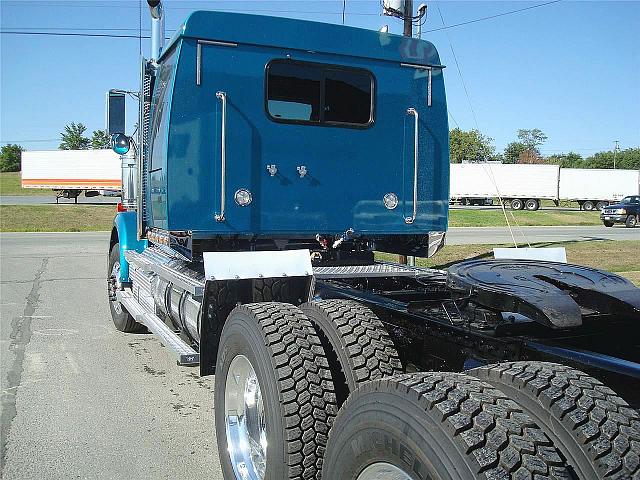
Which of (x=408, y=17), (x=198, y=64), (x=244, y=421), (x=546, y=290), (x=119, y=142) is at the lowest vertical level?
(x=244, y=421)

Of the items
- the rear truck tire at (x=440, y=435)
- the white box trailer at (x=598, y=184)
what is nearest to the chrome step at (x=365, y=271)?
the rear truck tire at (x=440, y=435)

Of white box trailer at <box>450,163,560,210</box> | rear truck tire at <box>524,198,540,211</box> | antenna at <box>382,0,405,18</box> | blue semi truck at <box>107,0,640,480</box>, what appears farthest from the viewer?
rear truck tire at <box>524,198,540,211</box>

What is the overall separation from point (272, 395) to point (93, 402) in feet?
9.90

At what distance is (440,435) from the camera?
5.94 feet

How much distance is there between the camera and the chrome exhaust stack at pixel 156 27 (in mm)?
6172

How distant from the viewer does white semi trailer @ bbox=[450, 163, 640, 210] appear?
56.2 meters

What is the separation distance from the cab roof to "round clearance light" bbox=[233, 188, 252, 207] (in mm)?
1116

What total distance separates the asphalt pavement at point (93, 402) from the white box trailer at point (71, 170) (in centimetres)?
4173

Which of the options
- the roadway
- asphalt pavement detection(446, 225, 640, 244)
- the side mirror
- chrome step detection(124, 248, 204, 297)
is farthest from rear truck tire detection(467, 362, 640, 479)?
the roadway

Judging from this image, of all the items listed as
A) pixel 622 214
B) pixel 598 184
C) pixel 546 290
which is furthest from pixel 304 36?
pixel 598 184

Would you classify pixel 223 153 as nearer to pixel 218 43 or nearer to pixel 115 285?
pixel 218 43

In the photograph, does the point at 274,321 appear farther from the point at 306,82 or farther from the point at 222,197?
the point at 306,82

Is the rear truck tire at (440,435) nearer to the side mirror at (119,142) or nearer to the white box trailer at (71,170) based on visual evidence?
the side mirror at (119,142)

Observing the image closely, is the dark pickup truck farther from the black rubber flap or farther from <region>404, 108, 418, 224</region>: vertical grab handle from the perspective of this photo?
the black rubber flap
